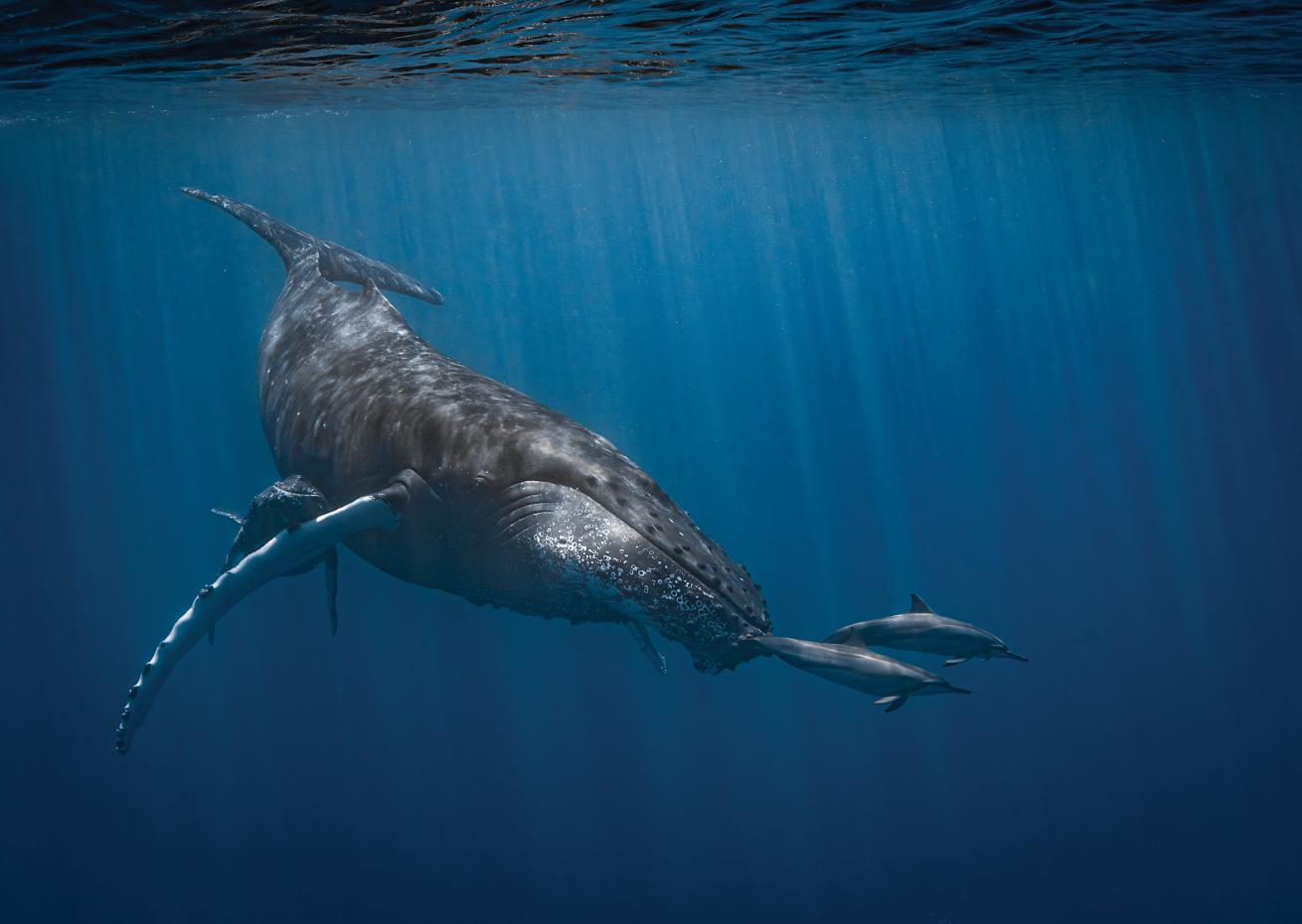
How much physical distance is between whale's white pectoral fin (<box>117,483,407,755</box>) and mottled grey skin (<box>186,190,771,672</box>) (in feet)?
1.71

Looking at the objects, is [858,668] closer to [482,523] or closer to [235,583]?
[482,523]

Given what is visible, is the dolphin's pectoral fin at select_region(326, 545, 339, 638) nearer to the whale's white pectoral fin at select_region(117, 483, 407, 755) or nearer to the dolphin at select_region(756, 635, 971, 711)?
the whale's white pectoral fin at select_region(117, 483, 407, 755)

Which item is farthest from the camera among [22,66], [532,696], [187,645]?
[532,696]

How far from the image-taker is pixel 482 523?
630 cm

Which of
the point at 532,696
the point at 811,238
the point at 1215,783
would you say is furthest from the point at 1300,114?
the point at 811,238

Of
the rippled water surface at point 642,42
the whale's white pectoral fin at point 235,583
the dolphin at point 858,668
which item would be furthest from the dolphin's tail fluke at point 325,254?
the dolphin at point 858,668

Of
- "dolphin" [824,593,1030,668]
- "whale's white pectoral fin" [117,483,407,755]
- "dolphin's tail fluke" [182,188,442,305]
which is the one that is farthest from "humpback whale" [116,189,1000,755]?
"dolphin's tail fluke" [182,188,442,305]

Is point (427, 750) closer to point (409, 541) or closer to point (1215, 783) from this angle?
point (409, 541)

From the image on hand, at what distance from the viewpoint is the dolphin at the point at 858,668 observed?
549 centimetres

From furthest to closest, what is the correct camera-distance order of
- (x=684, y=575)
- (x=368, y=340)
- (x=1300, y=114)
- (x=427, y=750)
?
(x=1300, y=114) < (x=427, y=750) < (x=368, y=340) < (x=684, y=575)

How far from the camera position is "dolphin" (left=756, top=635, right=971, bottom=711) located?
18.0 ft

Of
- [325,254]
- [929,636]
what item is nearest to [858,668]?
[929,636]

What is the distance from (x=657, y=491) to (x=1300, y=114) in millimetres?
37360

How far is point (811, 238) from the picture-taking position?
12562 cm
